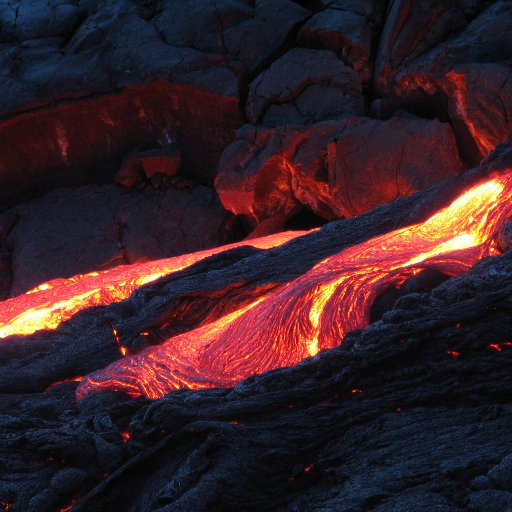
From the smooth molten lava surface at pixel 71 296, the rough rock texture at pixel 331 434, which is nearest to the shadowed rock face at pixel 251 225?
the rough rock texture at pixel 331 434

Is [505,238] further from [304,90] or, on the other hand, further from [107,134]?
[107,134]

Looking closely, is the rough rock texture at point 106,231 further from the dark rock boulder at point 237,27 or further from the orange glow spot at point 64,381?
the orange glow spot at point 64,381

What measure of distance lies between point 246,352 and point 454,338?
114 centimetres

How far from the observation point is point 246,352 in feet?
10.7

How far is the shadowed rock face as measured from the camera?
224cm

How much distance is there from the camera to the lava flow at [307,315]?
10.4 feet

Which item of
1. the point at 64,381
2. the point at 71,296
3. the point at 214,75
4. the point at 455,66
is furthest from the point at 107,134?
the point at 64,381

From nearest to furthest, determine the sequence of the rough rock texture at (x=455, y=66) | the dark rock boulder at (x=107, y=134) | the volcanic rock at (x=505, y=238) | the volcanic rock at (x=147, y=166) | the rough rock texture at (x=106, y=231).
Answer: the volcanic rock at (x=505, y=238) < the rough rock texture at (x=455, y=66) < the dark rock boulder at (x=107, y=134) < the rough rock texture at (x=106, y=231) < the volcanic rock at (x=147, y=166)

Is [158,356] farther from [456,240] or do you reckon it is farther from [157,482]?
[456,240]

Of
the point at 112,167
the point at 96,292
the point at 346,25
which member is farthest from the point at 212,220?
the point at 96,292

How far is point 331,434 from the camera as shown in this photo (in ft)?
7.61

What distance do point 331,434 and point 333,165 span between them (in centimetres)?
604

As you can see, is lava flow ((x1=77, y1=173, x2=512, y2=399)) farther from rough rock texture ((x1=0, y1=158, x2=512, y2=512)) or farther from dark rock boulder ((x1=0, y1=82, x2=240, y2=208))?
dark rock boulder ((x1=0, y1=82, x2=240, y2=208))

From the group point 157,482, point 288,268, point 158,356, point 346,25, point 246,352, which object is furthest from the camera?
point 346,25
